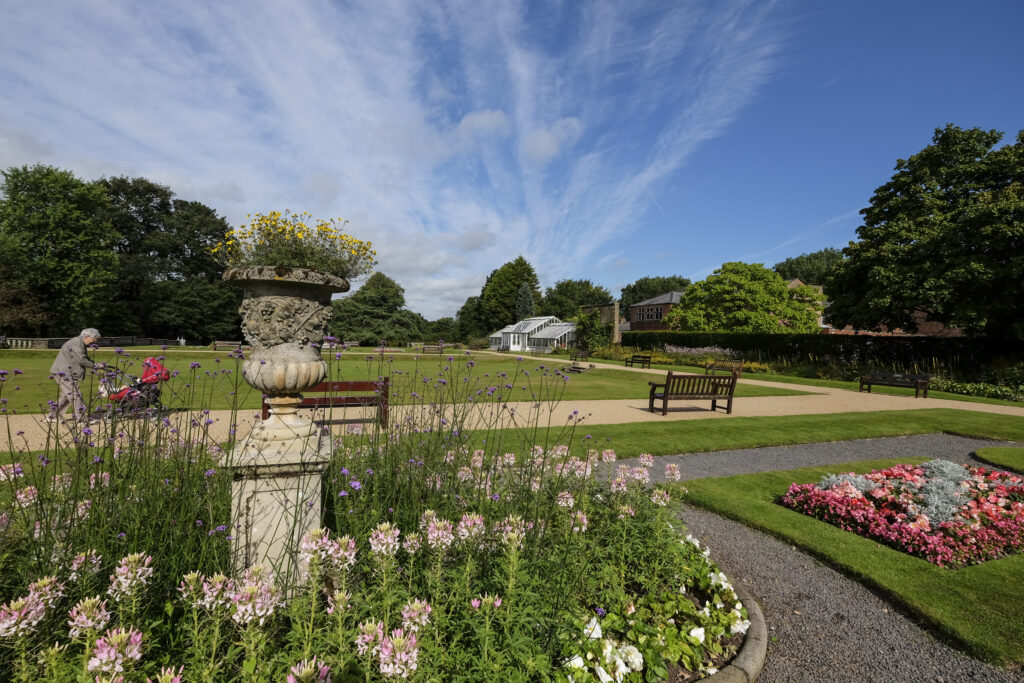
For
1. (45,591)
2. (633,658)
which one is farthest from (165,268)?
(633,658)

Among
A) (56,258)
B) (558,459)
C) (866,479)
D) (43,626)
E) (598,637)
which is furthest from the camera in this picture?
(56,258)

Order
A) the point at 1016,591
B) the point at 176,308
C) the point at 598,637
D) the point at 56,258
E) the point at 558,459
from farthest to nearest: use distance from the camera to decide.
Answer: the point at 176,308 < the point at 56,258 < the point at 558,459 < the point at 1016,591 < the point at 598,637

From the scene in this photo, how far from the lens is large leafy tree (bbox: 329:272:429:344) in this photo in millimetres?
50312

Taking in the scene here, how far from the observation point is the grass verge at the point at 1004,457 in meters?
7.19

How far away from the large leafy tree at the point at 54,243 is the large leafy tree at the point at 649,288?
8427 cm

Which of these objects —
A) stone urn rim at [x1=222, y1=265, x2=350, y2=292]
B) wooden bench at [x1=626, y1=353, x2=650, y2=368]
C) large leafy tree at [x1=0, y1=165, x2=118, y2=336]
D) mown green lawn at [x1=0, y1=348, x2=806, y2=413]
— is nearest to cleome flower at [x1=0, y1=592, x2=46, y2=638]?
stone urn rim at [x1=222, y1=265, x2=350, y2=292]

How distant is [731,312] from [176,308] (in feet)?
184

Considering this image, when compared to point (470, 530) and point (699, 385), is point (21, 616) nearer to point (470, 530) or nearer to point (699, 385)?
point (470, 530)

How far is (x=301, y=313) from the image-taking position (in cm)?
294

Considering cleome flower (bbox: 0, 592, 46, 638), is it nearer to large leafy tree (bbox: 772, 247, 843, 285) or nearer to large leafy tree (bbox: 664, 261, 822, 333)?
large leafy tree (bbox: 664, 261, 822, 333)

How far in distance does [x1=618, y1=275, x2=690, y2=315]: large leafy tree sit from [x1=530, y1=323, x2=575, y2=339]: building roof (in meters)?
48.4

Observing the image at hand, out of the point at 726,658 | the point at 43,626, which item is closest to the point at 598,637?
the point at 726,658

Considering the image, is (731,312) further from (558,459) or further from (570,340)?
(558,459)

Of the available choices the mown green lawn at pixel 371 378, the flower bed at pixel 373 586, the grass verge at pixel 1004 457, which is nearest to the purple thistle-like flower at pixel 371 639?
the flower bed at pixel 373 586
